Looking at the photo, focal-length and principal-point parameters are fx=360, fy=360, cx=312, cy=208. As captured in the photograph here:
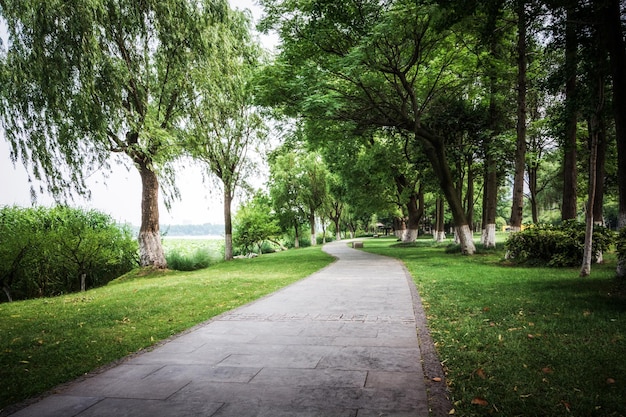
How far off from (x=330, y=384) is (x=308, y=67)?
38.2 ft

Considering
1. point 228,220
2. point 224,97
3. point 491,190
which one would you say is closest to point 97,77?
point 224,97

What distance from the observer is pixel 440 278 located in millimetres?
10219

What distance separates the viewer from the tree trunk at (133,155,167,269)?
15219mm

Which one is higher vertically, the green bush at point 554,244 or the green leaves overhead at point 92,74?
the green leaves overhead at point 92,74

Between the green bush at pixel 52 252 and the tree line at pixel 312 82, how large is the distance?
5.17ft

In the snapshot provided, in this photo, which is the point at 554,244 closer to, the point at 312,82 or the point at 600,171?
the point at 600,171

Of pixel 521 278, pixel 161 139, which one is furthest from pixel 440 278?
pixel 161 139

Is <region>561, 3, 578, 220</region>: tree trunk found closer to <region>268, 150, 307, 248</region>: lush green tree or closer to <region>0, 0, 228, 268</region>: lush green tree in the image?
<region>0, 0, 228, 268</region>: lush green tree

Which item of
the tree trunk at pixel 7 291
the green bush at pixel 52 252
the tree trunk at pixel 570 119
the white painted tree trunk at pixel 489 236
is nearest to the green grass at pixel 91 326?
the green bush at pixel 52 252

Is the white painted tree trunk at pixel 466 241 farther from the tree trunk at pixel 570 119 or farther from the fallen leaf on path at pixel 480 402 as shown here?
the fallen leaf on path at pixel 480 402

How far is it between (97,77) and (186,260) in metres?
9.47

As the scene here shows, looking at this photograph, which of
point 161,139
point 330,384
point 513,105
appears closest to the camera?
point 330,384

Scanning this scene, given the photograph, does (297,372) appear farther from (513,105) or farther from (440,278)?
(513,105)

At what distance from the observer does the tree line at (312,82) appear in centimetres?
877
